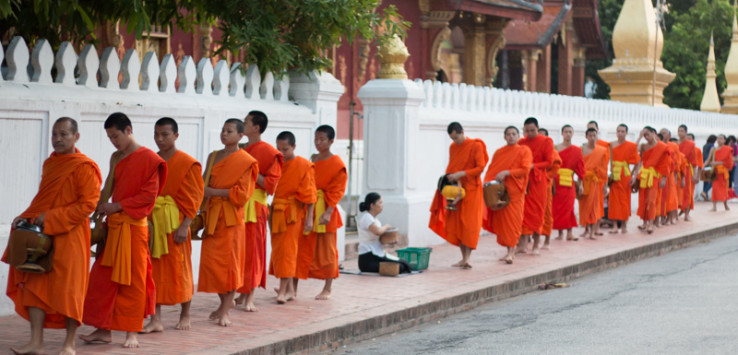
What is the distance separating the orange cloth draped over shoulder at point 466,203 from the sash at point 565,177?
10.4ft

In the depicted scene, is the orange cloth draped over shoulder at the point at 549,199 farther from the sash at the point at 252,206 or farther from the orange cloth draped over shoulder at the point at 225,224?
the orange cloth draped over shoulder at the point at 225,224

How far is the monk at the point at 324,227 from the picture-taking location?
1007 centimetres

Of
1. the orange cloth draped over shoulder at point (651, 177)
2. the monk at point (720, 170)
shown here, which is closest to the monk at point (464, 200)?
the orange cloth draped over shoulder at point (651, 177)

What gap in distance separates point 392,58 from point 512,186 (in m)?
2.14

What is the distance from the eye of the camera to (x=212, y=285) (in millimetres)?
8555

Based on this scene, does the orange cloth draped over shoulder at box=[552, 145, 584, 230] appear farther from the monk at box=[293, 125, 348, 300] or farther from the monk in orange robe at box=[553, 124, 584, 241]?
the monk at box=[293, 125, 348, 300]

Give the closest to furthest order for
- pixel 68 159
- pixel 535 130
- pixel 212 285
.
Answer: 1. pixel 68 159
2. pixel 212 285
3. pixel 535 130

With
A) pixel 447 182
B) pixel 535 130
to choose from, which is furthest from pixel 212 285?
pixel 535 130

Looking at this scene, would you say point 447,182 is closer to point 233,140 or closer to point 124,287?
point 233,140

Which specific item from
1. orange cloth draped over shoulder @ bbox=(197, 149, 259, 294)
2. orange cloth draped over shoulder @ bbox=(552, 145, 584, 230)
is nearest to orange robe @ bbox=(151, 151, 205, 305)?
orange cloth draped over shoulder @ bbox=(197, 149, 259, 294)

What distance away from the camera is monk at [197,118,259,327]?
857cm

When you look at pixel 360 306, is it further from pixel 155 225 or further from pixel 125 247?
pixel 125 247

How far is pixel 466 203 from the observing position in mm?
12805

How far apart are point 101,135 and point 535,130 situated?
631 centimetres
